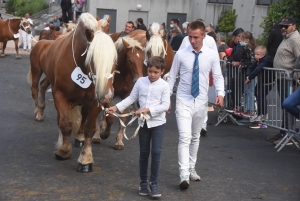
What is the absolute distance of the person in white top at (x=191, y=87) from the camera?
677 cm

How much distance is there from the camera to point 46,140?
9305mm

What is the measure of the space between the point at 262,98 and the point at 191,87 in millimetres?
3783

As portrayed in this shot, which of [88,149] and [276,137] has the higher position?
[88,149]

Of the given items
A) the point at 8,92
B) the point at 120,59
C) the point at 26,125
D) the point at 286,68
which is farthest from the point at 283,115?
the point at 8,92

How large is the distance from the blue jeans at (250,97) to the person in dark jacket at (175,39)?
5.66 meters

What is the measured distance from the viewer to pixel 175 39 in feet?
54.1

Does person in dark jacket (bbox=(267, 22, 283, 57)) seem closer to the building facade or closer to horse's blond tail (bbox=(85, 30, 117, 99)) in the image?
horse's blond tail (bbox=(85, 30, 117, 99))

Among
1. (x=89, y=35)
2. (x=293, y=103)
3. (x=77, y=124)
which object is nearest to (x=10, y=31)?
(x=77, y=124)

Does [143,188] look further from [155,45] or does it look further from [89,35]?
[155,45]

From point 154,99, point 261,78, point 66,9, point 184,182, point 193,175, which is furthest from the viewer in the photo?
point 66,9

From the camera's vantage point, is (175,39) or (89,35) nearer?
(89,35)

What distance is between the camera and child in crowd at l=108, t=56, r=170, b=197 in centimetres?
639

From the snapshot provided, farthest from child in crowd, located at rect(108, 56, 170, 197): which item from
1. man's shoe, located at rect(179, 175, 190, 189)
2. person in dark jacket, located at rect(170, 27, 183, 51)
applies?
person in dark jacket, located at rect(170, 27, 183, 51)

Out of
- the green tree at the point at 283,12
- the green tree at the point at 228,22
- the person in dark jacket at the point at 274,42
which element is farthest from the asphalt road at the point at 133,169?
the green tree at the point at 228,22
